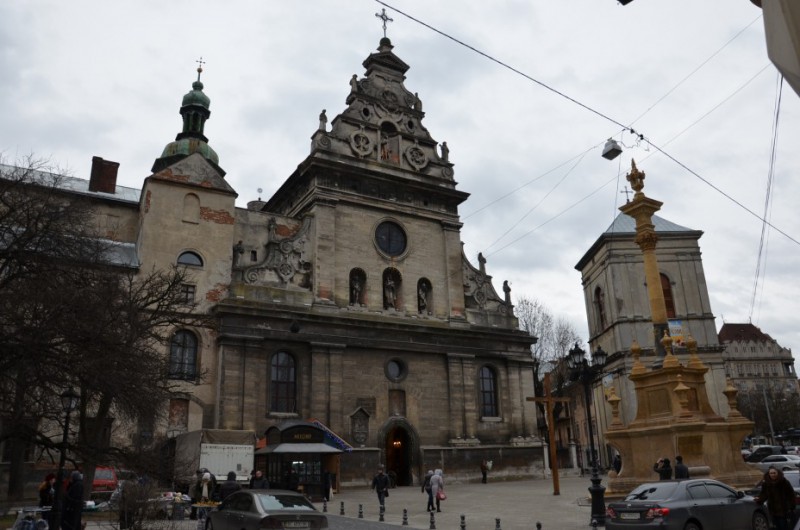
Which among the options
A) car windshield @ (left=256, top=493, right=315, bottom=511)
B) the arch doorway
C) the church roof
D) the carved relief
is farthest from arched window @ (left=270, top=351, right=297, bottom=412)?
the church roof

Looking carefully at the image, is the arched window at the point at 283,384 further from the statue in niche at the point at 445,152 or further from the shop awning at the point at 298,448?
the statue in niche at the point at 445,152

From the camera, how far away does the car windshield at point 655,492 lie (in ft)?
39.1

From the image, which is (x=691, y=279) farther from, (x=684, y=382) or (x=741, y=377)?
(x=741, y=377)

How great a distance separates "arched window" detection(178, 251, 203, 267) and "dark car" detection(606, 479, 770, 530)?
24.2m

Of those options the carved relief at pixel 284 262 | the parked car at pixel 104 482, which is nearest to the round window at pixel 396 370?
the carved relief at pixel 284 262

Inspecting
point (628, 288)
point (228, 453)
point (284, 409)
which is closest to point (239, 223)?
point (284, 409)

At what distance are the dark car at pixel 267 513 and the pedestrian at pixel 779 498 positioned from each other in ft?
26.7

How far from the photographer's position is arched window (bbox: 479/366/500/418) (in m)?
36.7

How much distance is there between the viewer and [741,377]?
9475 centimetres

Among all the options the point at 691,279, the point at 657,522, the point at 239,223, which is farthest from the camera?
the point at 691,279

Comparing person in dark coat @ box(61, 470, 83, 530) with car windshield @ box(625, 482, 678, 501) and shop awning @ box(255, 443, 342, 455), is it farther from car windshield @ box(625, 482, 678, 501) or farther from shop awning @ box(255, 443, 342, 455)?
shop awning @ box(255, 443, 342, 455)

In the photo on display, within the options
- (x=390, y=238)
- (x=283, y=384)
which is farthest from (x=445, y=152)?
(x=283, y=384)

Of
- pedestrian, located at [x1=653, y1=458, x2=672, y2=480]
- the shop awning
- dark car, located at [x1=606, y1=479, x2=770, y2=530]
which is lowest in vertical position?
dark car, located at [x1=606, y1=479, x2=770, y2=530]

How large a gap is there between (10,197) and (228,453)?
13.5 m
